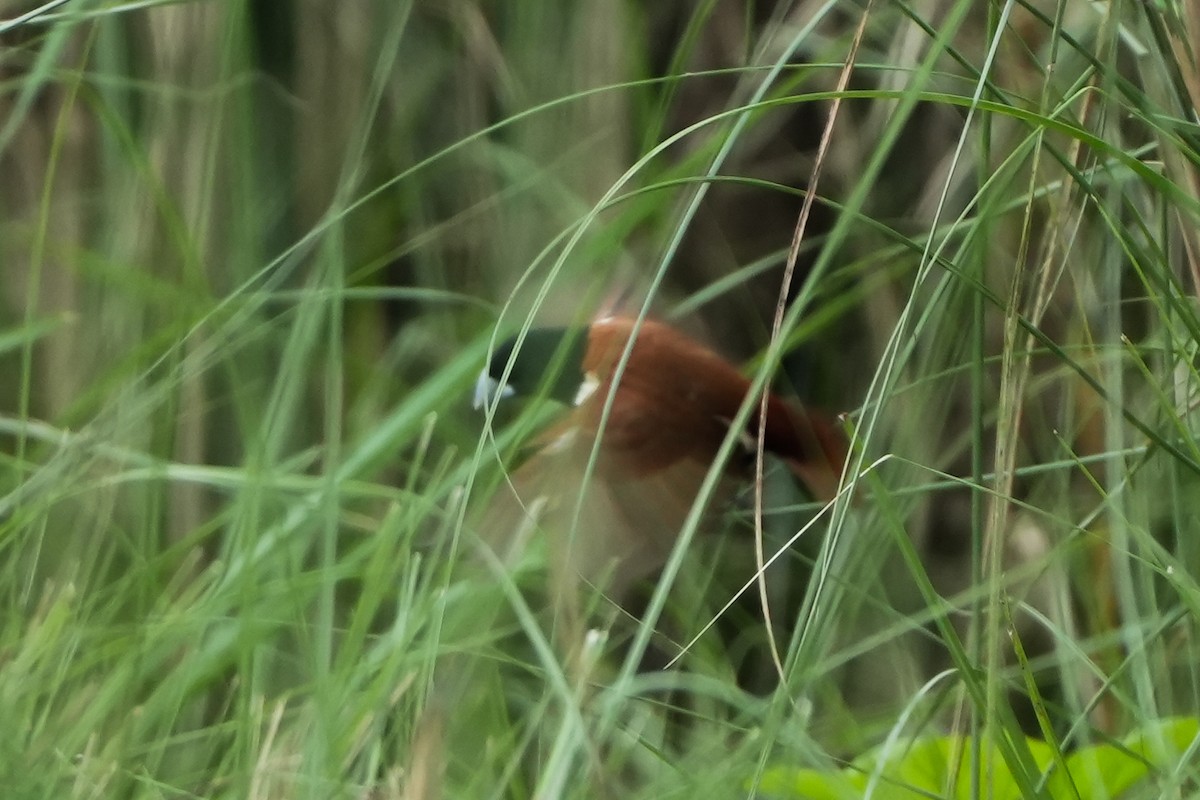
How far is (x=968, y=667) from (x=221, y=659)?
47cm

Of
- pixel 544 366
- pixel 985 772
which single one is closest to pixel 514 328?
pixel 544 366

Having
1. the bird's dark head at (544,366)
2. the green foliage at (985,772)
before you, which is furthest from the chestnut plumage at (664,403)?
the green foliage at (985,772)

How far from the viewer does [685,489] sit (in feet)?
3.19

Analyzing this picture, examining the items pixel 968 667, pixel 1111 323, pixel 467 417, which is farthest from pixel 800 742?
pixel 467 417

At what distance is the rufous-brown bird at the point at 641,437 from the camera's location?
0.89 metres

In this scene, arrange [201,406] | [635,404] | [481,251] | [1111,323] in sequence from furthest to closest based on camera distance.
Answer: [481,251] < [201,406] < [635,404] < [1111,323]

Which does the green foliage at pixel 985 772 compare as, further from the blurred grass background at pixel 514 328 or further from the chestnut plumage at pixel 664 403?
the chestnut plumage at pixel 664 403

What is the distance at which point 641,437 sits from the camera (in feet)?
3.09

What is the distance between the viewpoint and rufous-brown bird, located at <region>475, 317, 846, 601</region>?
2.92 ft

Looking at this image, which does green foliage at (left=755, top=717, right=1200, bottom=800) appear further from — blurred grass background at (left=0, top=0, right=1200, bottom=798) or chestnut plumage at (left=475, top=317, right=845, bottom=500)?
chestnut plumage at (left=475, top=317, right=845, bottom=500)

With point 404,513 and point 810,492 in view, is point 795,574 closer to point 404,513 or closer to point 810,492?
point 810,492

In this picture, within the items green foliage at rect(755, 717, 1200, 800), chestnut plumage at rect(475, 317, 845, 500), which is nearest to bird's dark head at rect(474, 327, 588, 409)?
chestnut plumage at rect(475, 317, 845, 500)

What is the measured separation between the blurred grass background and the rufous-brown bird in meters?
0.04

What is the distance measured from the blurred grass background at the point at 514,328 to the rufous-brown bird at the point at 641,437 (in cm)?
4
